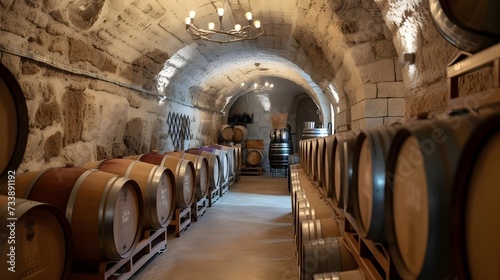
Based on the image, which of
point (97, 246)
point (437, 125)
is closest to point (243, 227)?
point (97, 246)

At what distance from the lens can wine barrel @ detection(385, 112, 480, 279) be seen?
2.30ft

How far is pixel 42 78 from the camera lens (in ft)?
10.8

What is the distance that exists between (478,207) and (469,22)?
0.62 m

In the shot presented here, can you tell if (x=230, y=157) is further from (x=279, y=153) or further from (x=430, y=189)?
(x=430, y=189)

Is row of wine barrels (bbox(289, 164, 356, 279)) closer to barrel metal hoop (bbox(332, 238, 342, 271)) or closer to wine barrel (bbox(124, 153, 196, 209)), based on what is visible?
barrel metal hoop (bbox(332, 238, 342, 271))

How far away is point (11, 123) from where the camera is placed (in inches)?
72.6

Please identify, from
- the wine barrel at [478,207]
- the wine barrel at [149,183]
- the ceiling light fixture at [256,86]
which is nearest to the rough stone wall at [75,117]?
the wine barrel at [149,183]

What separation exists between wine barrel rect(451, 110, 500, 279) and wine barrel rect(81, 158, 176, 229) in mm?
2759

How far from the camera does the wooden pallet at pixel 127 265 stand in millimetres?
2324

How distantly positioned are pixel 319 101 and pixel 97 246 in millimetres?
8527

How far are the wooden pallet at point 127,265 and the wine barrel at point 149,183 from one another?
0.56ft

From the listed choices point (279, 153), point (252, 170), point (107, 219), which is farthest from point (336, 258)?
point (252, 170)

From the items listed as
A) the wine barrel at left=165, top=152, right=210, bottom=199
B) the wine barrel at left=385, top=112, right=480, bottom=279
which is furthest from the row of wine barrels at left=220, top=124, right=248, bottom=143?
the wine barrel at left=385, top=112, right=480, bottom=279

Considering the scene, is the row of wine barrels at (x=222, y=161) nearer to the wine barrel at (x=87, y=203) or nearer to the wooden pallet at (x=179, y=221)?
the wooden pallet at (x=179, y=221)
